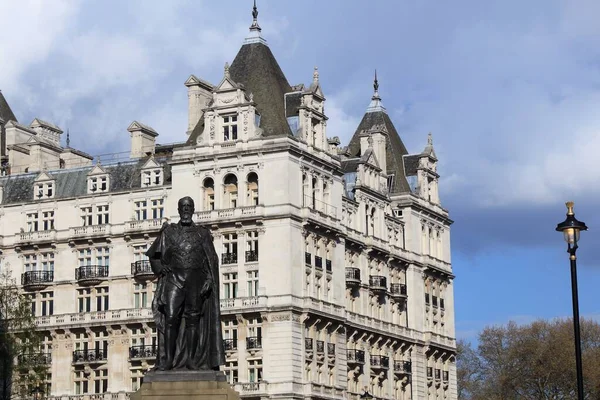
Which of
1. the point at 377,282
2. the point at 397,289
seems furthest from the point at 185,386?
the point at 397,289

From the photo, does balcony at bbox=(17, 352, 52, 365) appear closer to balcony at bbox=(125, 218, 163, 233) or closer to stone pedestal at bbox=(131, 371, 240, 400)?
balcony at bbox=(125, 218, 163, 233)

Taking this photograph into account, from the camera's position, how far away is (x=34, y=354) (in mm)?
91188

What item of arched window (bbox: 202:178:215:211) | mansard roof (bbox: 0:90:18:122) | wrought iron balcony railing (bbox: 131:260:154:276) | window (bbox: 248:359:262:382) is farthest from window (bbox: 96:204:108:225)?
mansard roof (bbox: 0:90:18:122)

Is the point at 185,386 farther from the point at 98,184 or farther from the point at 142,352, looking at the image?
the point at 98,184

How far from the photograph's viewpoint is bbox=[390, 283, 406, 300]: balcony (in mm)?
103938

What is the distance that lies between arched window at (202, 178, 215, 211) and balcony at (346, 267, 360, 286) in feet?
36.8

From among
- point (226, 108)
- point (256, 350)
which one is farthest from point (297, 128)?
point (256, 350)

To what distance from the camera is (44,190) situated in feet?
323

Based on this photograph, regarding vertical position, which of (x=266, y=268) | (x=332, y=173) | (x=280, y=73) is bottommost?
(x=266, y=268)

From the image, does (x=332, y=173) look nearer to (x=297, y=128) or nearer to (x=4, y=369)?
(x=297, y=128)

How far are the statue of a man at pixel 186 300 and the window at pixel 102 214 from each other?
65846 mm

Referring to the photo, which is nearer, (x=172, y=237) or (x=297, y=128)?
(x=172, y=237)

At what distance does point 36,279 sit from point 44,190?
6172mm

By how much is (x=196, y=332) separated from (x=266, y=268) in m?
58.0
